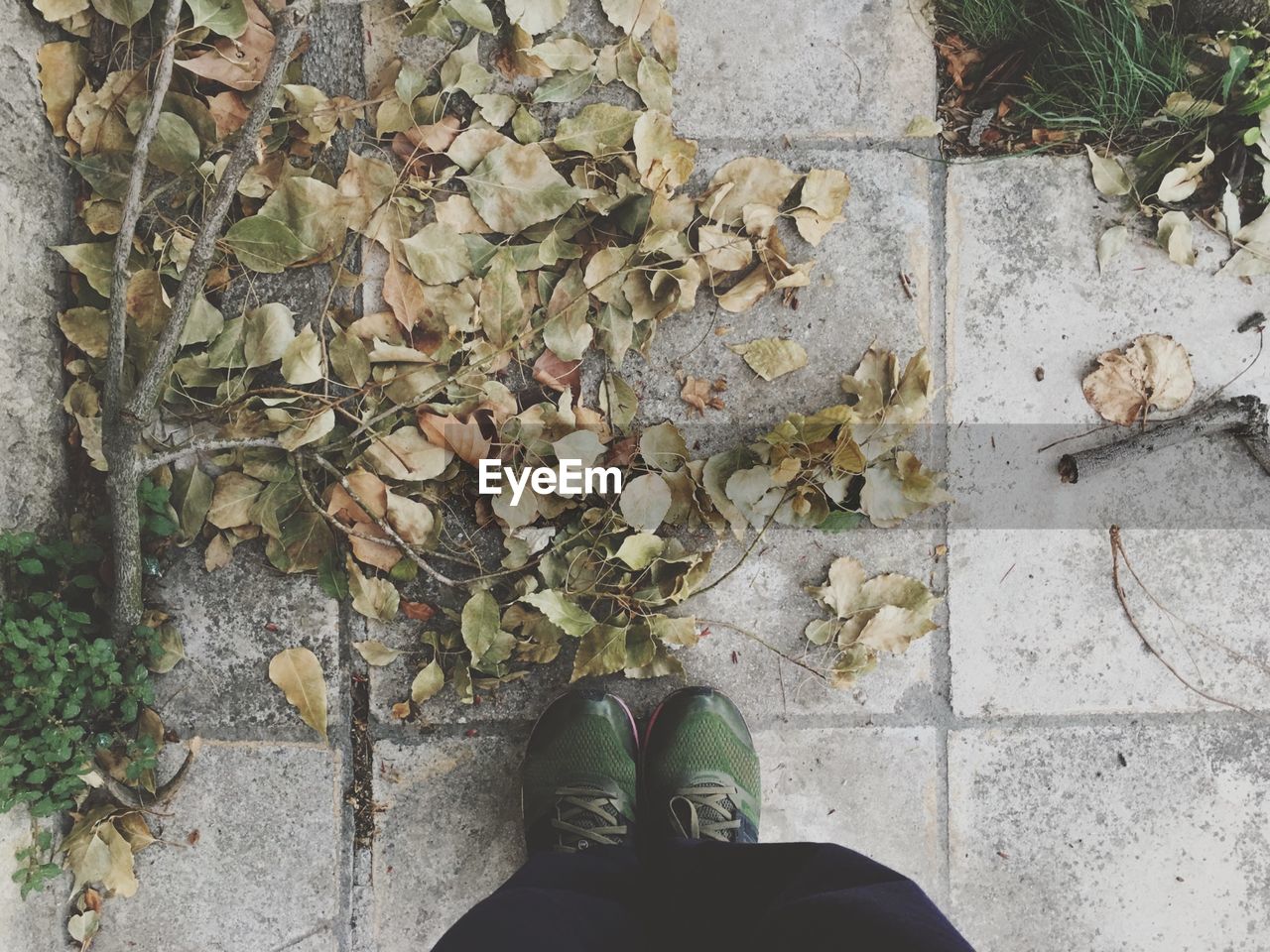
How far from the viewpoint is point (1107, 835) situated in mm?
1435

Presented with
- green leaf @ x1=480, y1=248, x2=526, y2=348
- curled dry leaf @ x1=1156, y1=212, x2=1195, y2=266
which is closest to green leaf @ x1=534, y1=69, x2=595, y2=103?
green leaf @ x1=480, y1=248, x2=526, y2=348

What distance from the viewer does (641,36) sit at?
138 centimetres

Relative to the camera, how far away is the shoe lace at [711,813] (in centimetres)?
137

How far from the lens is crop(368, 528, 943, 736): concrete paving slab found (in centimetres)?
141

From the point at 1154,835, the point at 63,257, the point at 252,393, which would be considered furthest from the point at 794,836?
the point at 63,257

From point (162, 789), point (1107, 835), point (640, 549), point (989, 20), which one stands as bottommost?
point (1107, 835)

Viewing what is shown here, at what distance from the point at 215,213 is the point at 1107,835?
5.84 feet

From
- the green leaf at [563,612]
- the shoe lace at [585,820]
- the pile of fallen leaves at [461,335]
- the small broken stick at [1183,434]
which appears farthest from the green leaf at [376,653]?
the small broken stick at [1183,434]

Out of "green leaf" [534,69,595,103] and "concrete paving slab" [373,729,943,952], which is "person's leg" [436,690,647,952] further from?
"green leaf" [534,69,595,103]

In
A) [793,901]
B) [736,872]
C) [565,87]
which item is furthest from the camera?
[565,87]

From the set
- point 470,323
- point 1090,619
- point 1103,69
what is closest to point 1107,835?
point 1090,619

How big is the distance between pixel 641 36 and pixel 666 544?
0.86 metres

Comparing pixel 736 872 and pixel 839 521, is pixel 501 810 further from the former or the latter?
pixel 839 521

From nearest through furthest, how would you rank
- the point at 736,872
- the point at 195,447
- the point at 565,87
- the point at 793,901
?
the point at 793,901 → the point at 736,872 → the point at 195,447 → the point at 565,87
